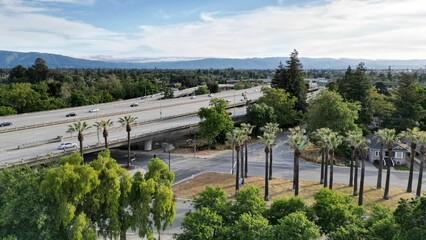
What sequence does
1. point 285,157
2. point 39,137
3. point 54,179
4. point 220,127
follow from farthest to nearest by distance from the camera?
point 220,127, point 285,157, point 39,137, point 54,179

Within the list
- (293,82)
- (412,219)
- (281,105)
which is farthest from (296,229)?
(293,82)

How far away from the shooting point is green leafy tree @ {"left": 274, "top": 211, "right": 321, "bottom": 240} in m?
21.6

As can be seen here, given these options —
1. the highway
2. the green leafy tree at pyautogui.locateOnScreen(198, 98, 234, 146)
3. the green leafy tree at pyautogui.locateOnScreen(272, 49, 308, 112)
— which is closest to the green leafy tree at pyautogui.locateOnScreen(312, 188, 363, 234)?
the highway

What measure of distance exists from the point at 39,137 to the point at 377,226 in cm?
4904

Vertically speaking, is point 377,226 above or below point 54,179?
below

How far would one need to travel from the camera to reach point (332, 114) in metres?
58.2

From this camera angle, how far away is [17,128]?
59969 millimetres

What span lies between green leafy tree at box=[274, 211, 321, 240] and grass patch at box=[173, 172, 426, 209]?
17.3 metres

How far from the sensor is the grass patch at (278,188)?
40.8m

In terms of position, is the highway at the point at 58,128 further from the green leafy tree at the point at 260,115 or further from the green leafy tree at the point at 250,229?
the green leafy tree at the point at 250,229

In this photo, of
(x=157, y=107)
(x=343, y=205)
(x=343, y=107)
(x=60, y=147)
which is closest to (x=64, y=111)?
(x=157, y=107)

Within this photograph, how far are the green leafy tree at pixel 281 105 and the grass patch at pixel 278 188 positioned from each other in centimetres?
3124

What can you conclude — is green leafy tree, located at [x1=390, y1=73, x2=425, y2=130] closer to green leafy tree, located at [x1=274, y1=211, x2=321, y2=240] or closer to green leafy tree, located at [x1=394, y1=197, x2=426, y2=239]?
green leafy tree, located at [x1=394, y1=197, x2=426, y2=239]

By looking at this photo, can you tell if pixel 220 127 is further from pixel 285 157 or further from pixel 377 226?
pixel 377 226
